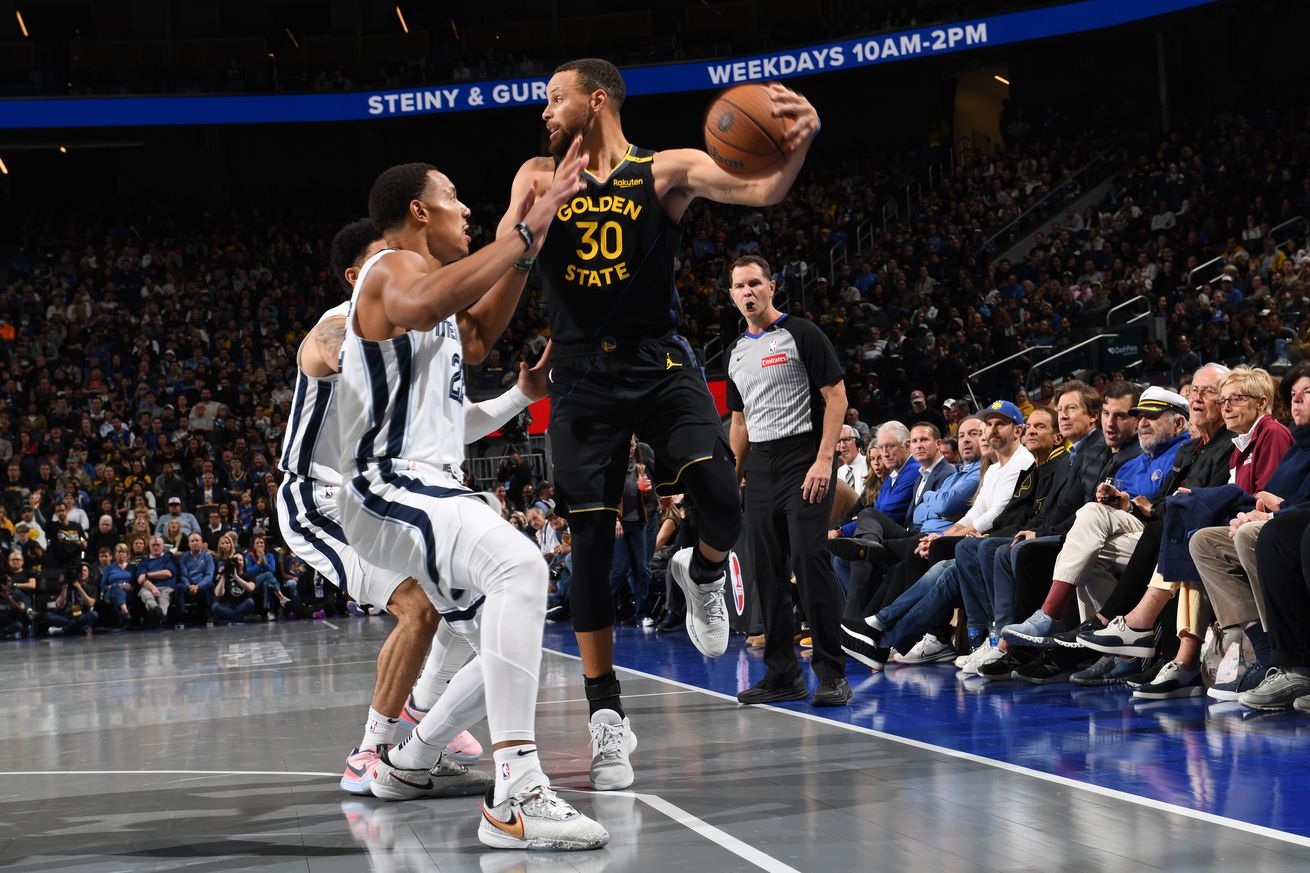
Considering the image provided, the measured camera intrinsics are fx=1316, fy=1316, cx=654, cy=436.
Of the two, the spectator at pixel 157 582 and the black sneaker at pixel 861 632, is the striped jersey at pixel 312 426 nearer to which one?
the black sneaker at pixel 861 632

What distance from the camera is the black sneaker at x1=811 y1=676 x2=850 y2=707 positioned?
5.79 m

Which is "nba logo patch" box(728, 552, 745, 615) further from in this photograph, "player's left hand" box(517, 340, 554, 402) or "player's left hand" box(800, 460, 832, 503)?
"player's left hand" box(517, 340, 554, 402)

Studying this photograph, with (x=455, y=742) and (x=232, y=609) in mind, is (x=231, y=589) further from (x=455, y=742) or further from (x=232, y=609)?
(x=455, y=742)

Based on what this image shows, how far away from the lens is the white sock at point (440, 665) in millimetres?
4414

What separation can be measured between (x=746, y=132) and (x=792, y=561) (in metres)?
2.53

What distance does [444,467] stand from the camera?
3.82 metres

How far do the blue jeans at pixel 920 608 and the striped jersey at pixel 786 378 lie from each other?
158 centimetres

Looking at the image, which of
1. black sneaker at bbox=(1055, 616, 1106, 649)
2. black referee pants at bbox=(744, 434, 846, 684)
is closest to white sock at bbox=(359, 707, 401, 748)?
black referee pants at bbox=(744, 434, 846, 684)

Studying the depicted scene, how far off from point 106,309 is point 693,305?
33.6 feet

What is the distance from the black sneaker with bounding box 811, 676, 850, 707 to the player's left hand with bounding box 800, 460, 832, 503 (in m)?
0.82

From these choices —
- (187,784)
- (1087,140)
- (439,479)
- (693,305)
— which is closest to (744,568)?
(187,784)

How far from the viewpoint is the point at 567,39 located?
27.9 m

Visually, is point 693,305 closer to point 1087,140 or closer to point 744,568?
point 1087,140

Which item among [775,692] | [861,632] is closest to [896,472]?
[861,632]
